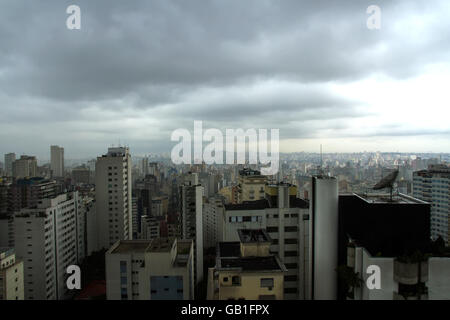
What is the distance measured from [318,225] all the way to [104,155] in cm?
1140

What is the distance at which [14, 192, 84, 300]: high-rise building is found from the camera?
899cm

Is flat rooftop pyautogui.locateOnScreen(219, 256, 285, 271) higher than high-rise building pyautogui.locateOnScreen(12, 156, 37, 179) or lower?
lower

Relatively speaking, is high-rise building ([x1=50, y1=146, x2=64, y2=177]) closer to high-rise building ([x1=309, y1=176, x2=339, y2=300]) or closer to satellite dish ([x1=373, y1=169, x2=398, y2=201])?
high-rise building ([x1=309, y1=176, x2=339, y2=300])

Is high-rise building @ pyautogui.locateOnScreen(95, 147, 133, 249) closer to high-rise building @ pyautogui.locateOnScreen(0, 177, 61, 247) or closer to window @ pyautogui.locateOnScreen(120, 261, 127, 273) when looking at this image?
high-rise building @ pyautogui.locateOnScreen(0, 177, 61, 247)

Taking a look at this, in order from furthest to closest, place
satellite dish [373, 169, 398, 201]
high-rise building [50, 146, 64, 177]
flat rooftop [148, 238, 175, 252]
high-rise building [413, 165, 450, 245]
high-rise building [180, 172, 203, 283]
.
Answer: high-rise building [413, 165, 450, 245] → high-rise building [180, 172, 203, 283] → high-rise building [50, 146, 64, 177] → flat rooftop [148, 238, 175, 252] → satellite dish [373, 169, 398, 201]

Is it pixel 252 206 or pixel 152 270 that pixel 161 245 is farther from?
pixel 252 206

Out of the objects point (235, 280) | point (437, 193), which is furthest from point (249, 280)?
point (437, 193)

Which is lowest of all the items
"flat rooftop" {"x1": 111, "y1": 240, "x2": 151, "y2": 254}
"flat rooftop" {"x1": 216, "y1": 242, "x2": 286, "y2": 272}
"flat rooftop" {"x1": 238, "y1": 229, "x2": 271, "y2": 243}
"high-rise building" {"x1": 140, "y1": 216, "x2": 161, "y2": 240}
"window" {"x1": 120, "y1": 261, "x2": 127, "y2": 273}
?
"high-rise building" {"x1": 140, "y1": 216, "x2": 161, "y2": 240}

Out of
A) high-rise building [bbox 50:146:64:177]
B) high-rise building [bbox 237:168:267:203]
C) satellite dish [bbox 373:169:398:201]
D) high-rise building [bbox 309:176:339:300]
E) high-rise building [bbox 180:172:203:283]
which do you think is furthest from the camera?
high-rise building [bbox 237:168:267:203]

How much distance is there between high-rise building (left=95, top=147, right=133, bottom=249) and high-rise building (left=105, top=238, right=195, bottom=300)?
6423mm

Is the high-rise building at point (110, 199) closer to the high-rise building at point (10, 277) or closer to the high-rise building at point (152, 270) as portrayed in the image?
the high-rise building at point (10, 277)

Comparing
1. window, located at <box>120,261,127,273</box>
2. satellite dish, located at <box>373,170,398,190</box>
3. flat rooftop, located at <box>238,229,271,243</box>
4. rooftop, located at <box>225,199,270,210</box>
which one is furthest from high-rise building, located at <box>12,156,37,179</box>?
satellite dish, located at <box>373,170,398,190</box>

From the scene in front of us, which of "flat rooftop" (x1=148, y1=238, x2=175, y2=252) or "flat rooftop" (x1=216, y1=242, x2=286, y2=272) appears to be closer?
"flat rooftop" (x1=216, y1=242, x2=286, y2=272)

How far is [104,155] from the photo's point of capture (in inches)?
538
